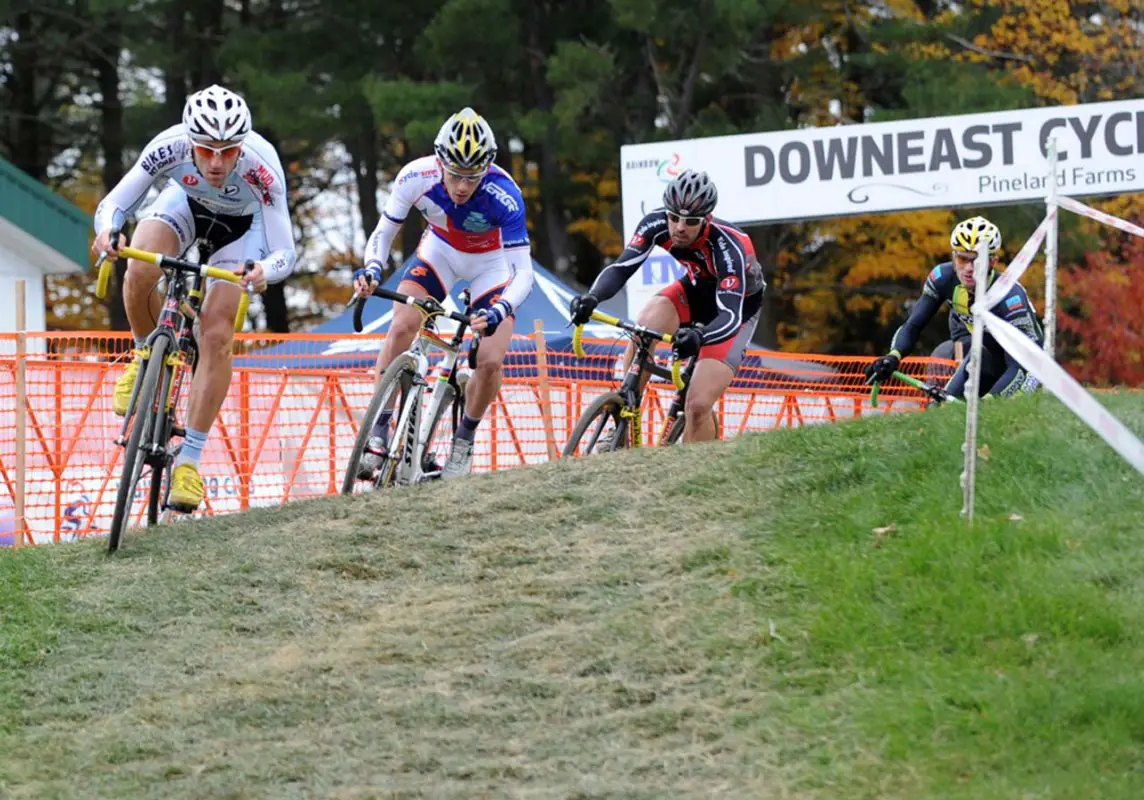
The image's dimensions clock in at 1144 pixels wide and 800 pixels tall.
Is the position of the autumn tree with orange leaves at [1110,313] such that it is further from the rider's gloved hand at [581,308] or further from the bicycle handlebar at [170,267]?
the bicycle handlebar at [170,267]

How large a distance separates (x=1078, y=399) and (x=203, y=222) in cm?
510

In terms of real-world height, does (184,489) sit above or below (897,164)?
below

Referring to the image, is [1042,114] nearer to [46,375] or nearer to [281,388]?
[281,388]

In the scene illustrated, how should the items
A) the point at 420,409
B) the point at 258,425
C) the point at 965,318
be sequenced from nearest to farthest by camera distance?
1. the point at 420,409
2. the point at 965,318
3. the point at 258,425

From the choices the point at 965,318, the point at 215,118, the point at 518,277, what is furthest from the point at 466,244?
the point at 965,318

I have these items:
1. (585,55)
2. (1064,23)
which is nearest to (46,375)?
(585,55)

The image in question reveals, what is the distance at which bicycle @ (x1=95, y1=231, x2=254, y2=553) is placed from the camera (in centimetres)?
827

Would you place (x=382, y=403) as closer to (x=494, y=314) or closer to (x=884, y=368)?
(x=494, y=314)

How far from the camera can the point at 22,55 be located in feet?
113

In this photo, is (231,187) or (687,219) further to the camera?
(687,219)

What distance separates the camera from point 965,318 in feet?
40.2

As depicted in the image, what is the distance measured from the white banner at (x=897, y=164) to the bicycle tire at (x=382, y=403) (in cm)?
926

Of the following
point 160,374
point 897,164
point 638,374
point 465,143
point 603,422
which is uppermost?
point 897,164

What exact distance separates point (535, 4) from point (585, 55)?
11.3ft
